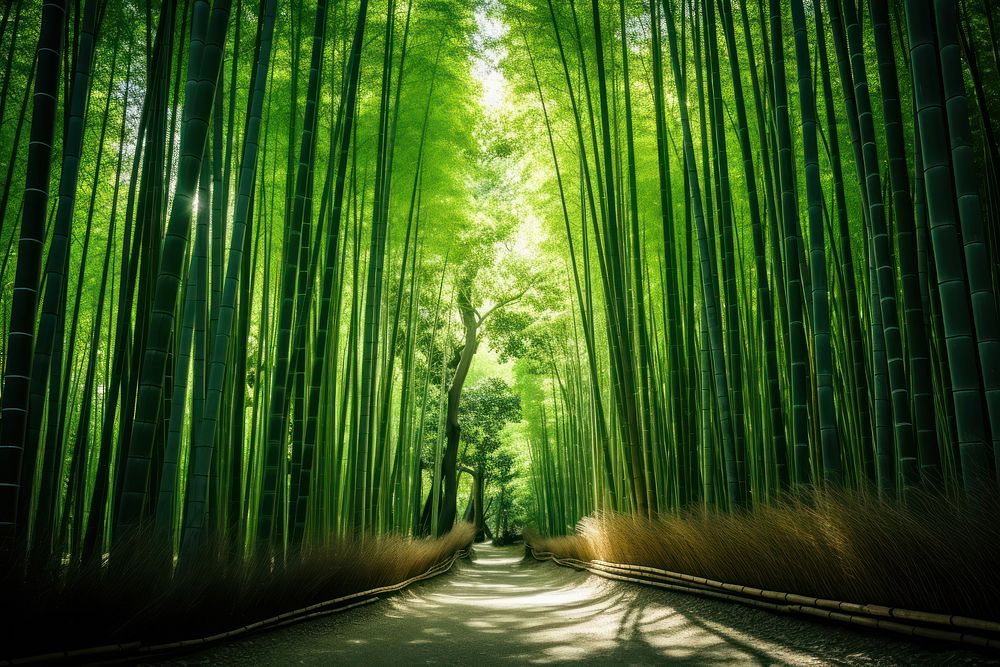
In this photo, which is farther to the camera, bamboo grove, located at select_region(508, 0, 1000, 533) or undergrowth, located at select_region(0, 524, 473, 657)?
bamboo grove, located at select_region(508, 0, 1000, 533)

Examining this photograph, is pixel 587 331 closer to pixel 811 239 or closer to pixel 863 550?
pixel 811 239

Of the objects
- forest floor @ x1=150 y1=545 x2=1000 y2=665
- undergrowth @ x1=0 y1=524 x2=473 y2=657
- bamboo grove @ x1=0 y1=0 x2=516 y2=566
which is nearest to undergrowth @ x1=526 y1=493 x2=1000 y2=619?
forest floor @ x1=150 y1=545 x2=1000 y2=665

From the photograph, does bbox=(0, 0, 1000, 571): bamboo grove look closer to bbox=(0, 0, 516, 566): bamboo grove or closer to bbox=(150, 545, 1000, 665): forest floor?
bbox=(0, 0, 516, 566): bamboo grove

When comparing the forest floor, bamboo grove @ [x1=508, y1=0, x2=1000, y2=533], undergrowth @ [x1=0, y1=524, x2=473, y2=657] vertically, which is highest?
bamboo grove @ [x1=508, y1=0, x2=1000, y2=533]

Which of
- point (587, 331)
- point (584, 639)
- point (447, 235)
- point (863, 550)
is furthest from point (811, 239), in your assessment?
point (447, 235)

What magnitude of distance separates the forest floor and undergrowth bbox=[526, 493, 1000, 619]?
119 mm

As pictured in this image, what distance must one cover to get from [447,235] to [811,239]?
182 inches

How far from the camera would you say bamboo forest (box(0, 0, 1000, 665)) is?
1684mm

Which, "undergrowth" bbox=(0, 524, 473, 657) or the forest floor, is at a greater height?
"undergrowth" bbox=(0, 524, 473, 657)

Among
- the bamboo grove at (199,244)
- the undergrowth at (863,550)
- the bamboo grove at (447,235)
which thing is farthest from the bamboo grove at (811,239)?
the bamboo grove at (199,244)

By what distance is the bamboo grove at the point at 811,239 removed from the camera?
1.75 metres

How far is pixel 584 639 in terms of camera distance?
228 centimetres

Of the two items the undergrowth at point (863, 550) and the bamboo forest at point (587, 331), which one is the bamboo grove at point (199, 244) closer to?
the bamboo forest at point (587, 331)

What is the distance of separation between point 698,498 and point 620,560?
28.8 inches
